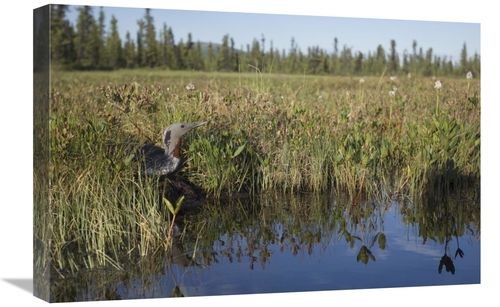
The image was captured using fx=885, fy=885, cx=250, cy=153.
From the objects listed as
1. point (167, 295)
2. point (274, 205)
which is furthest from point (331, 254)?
point (167, 295)

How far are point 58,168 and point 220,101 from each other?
2118 millimetres

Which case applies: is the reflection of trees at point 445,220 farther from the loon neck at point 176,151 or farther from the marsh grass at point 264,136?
the loon neck at point 176,151

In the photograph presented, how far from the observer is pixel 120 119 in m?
7.38

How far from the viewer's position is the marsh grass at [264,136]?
267 inches

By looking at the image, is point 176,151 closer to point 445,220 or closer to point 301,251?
point 301,251

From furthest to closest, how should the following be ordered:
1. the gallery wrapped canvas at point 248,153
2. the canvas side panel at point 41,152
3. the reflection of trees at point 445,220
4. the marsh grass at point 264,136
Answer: the reflection of trees at point 445,220, the marsh grass at point 264,136, the gallery wrapped canvas at point 248,153, the canvas side panel at point 41,152

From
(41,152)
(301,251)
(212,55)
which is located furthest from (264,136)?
(41,152)

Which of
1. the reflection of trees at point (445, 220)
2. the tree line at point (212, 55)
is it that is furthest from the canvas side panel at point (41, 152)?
the reflection of trees at point (445, 220)

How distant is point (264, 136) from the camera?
810cm

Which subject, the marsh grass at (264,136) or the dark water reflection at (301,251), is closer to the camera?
the dark water reflection at (301,251)

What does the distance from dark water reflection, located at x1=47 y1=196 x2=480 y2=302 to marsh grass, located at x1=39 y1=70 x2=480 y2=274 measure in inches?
8.9

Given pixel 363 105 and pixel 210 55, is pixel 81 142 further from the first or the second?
pixel 363 105

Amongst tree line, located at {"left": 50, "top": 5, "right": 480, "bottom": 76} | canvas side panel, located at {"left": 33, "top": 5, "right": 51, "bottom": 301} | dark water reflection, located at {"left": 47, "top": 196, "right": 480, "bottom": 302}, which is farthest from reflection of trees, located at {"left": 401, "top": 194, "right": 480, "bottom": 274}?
canvas side panel, located at {"left": 33, "top": 5, "right": 51, "bottom": 301}

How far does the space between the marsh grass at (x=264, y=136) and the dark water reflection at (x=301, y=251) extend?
8.9 inches
